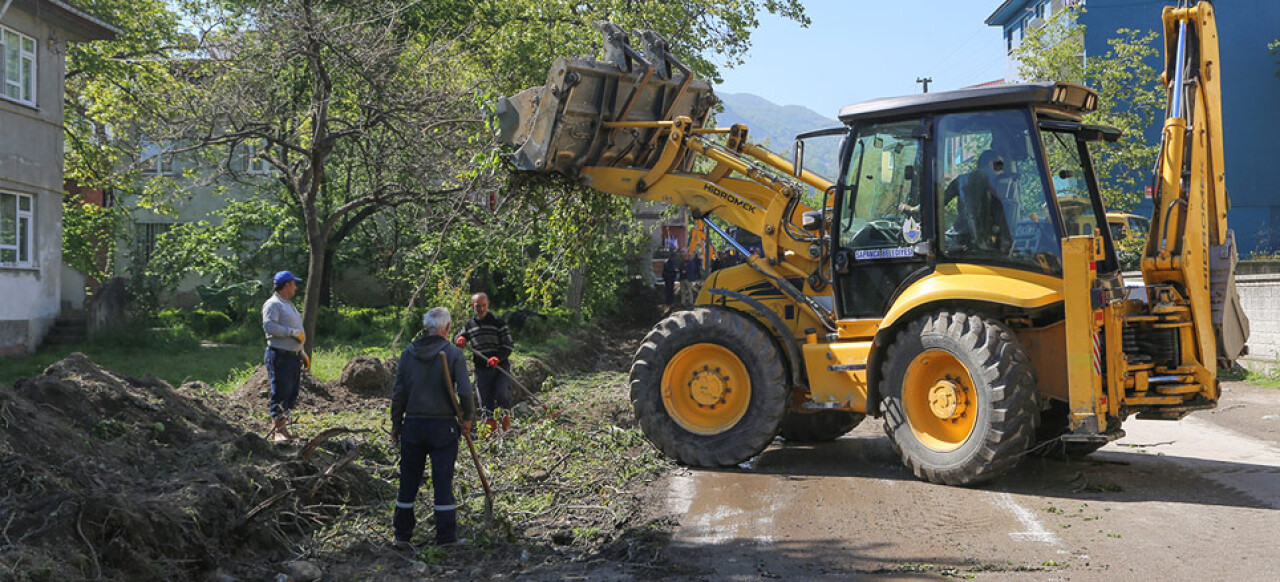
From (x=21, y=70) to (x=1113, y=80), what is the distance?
24.1m

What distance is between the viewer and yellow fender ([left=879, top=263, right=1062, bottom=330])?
8.52 metres

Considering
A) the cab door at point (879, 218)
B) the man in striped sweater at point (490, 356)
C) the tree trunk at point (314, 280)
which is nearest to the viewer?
the cab door at point (879, 218)

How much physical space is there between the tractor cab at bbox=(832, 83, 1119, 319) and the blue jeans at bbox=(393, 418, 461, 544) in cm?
419

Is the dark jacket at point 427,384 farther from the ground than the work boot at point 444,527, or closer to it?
farther from the ground

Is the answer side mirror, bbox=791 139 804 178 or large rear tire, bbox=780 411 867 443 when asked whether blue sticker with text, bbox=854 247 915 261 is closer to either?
side mirror, bbox=791 139 804 178

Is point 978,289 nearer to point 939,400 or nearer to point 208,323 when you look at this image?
point 939,400

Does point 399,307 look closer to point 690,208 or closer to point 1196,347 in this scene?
point 690,208

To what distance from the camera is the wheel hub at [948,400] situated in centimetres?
891

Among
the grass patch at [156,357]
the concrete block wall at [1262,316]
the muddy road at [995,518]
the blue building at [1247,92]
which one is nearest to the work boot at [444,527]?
the muddy road at [995,518]

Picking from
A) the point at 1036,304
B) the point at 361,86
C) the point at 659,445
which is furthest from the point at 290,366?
the point at 1036,304

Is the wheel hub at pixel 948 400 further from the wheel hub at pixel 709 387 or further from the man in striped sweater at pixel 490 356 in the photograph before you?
the man in striped sweater at pixel 490 356

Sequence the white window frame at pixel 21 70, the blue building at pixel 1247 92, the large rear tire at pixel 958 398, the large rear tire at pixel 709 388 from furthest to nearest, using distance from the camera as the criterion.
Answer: the blue building at pixel 1247 92 → the white window frame at pixel 21 70 → the large rear tire at pixel 709 388 → the large rear tire at pixel 958 398

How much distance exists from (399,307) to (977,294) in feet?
66.6

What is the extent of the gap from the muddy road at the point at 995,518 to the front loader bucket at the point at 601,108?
332 centimetres
